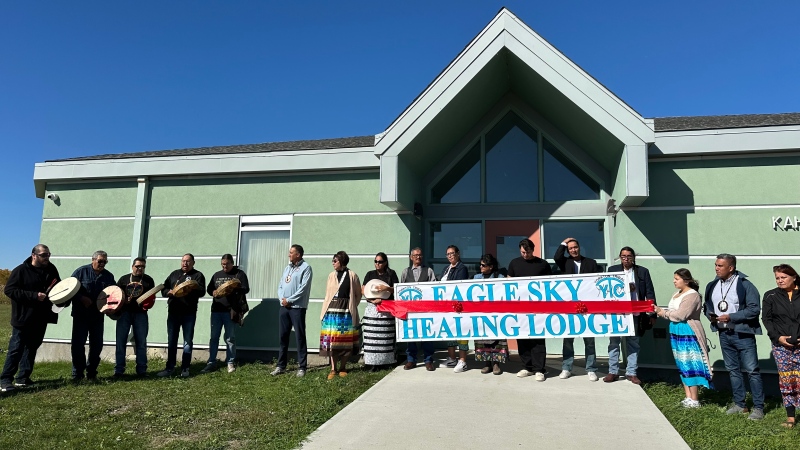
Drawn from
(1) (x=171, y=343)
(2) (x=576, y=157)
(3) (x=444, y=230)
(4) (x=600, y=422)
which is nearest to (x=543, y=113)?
(2) (x=576, y=157)

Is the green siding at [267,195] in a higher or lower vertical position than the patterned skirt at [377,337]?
higher

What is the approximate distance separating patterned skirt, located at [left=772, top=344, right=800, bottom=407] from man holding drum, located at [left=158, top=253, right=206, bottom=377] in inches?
305

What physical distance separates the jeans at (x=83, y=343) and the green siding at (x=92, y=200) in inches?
124

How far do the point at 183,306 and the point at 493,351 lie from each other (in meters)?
4.82

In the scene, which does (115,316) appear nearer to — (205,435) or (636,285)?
(205,435)

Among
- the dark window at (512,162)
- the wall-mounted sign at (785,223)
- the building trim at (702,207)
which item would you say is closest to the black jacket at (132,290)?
the dark window at (512,162)

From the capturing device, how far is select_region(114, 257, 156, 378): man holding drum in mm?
7406

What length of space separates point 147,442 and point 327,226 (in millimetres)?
4904

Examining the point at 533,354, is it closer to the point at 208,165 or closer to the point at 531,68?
the point at 531,68

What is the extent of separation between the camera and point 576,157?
8594 mm

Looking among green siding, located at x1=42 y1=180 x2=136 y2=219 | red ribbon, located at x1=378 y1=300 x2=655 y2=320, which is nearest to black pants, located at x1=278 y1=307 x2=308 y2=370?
red ribbon, located at x1=378 y1=300 x2=655 y2=320

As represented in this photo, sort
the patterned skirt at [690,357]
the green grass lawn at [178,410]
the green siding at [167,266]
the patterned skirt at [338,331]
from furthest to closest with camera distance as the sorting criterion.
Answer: the green siding at [167,266]
the patterned skirt at [338,331]
the patterned skirt at [690,357]
the green grass lawn at [178,410]

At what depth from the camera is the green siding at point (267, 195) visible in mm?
8867

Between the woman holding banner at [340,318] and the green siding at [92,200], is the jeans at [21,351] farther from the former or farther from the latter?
the woman holding banner at [340,318]
